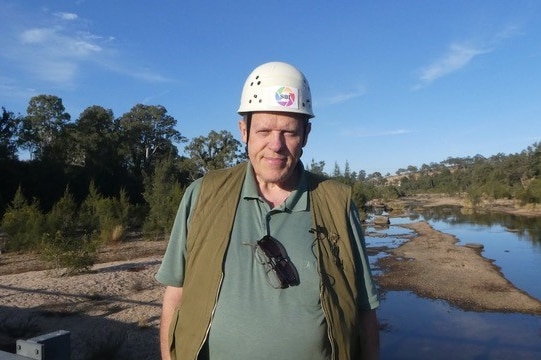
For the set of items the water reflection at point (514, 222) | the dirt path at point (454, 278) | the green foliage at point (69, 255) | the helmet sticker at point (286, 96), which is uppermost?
the helmet sticker at point (286, 96)

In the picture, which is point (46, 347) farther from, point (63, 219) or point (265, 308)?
point (63, 219)

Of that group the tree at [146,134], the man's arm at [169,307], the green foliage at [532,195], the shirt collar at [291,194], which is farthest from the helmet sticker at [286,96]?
the green foliage at [532,195]

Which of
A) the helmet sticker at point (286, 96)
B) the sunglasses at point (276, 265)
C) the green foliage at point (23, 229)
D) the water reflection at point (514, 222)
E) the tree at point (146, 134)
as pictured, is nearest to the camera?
the sunglasses at point (276, 265)

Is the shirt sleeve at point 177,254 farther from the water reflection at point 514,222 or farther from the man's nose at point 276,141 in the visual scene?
the water reflection at point 514,222

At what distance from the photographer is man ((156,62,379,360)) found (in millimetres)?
1660

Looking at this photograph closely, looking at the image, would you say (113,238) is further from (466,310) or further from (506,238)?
(506,238)

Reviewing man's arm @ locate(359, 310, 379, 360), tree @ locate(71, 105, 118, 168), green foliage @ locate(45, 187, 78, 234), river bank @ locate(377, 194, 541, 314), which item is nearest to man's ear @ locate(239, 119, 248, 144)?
man's arm @ locate(359, 310, 379, 360)

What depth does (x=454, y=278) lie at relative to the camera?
18.2 m

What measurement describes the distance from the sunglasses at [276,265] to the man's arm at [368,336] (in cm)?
39

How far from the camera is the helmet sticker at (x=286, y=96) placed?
178cm

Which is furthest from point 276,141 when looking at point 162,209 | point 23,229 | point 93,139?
Answer: point 93,139

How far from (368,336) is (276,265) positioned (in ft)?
1.81

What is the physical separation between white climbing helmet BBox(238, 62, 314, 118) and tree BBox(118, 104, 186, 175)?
1585 inches

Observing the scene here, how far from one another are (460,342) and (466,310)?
3.32 m
